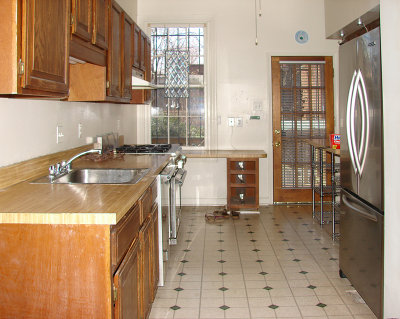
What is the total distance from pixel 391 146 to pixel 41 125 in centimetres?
214

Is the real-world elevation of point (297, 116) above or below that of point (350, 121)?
above

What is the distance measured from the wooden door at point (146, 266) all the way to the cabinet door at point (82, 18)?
44.4 inches

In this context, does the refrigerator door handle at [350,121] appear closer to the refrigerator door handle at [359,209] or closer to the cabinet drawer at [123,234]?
the refrigerator door handle at [359,209]

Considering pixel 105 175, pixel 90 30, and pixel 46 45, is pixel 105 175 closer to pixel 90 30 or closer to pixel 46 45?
pixel 90 30

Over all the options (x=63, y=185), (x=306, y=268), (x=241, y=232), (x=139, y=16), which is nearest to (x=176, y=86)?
(x=139, y=16)

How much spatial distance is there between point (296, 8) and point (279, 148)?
1.90 m

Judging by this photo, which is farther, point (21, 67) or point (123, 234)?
point (123, 234)

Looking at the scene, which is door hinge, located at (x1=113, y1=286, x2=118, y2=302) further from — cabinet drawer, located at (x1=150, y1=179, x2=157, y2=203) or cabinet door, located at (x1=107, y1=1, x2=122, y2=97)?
cabinet door, located at (x1=107, y1=1, x2=122, y2=97)

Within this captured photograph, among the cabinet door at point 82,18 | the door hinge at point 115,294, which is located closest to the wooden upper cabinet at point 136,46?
the cabinet door at point 82,18

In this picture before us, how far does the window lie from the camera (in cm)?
625

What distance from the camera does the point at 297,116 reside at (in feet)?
20.7

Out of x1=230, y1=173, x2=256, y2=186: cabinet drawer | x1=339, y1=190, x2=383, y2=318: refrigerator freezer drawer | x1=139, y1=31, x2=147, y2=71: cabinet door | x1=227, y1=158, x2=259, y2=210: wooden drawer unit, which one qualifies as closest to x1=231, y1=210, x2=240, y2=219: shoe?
x1=227, y1=158, x2=259, y2=210: wooden drawer unit

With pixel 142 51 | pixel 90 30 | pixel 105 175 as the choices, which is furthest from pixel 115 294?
pixel 142 51

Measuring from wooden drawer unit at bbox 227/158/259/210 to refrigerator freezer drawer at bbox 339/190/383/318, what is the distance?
2.41 metres
